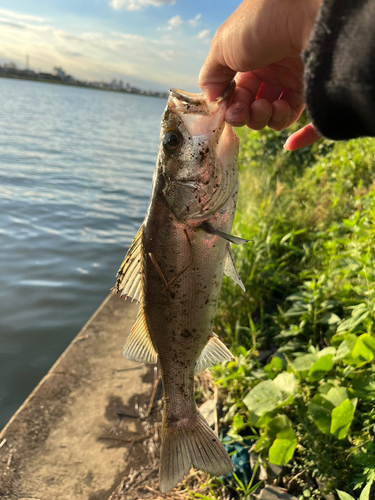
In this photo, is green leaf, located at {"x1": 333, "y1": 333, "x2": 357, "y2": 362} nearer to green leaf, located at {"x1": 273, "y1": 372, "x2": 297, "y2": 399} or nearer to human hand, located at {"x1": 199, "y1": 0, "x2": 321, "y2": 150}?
green leaf, located at {"x1": 273, "y1": 372, "x2": 297, "y2": 399}

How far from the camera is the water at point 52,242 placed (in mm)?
5523

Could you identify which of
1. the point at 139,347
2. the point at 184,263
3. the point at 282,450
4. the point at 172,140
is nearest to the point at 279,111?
the point at 172,140

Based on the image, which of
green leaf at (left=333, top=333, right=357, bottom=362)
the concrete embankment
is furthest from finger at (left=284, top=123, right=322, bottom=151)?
the concrete embankment

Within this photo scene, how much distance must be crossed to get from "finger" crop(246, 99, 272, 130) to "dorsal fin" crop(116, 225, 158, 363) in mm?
908

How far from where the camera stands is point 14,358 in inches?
206

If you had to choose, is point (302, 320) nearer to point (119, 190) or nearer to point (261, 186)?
point (261, 186)

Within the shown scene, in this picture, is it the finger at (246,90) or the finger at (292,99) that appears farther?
the finger at (292,99)

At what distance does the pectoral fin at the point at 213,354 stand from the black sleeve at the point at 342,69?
1332 millimetres

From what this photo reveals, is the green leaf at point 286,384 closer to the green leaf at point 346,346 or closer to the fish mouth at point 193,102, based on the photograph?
the green leaf at point 346,346

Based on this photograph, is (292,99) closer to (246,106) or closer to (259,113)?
(259,113)

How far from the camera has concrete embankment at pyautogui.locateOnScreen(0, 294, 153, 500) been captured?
3250 mm

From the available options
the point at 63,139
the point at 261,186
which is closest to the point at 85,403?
the point at 261,186

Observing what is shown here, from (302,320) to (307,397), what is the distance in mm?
998

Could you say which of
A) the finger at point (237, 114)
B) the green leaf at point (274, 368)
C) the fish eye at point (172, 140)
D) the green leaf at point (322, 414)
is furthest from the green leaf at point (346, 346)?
the fish eye at point (172, 140)
